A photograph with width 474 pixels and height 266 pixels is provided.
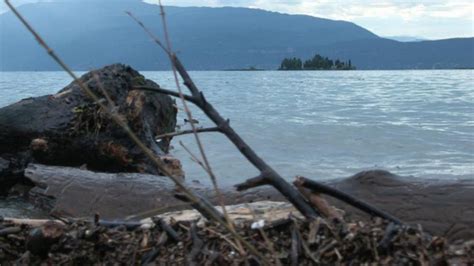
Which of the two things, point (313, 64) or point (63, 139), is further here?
point (313, 64)

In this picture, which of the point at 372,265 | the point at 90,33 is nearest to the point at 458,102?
the point at 372,265

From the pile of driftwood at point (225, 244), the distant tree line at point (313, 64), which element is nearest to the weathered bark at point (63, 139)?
the pile of driftwood at point (225, 244)

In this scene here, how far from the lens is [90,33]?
188 meters

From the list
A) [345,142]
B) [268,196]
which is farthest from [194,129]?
[345,142]

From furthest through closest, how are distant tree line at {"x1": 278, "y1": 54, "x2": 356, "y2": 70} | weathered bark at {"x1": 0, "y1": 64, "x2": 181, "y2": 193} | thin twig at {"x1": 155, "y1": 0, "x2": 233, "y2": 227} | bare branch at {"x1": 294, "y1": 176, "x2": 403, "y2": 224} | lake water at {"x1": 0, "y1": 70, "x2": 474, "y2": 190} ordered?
distant tree line at {"x1": 278, "y1": 54, "x2": 356, "y2": 70}, lake water at {"x1": 0, "y1": 70, "x2": 474, "y2": 190}, weathered bark at {"x1": 0, "y1": 64, "x2": 181, "y2": 193}, bare branch at {"x1": 294, "y1": 176, "x2": 403, "y2": 224}, thin twig at {"x1": 155, "y1": 0, "x2": 233, "y2": 227}

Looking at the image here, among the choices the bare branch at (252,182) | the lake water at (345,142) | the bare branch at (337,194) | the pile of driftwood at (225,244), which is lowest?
the lake water at (345,142)

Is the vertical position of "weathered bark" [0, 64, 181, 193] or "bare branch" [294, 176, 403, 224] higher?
"bare branch" [294, 176, 403, 224]

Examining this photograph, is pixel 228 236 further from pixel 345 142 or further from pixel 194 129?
pixel 345 142

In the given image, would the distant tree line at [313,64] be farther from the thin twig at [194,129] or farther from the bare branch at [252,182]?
the thin twig at [194,129]

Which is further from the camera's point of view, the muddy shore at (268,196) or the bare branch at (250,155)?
the muddy shore at (268,196)

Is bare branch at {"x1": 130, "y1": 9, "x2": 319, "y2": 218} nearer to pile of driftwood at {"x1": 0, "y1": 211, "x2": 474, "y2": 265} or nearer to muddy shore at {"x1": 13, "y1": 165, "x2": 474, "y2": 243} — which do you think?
pile of driftwood at {"x1": 0, "y1": 211, "x2": 474, "y2": 265}

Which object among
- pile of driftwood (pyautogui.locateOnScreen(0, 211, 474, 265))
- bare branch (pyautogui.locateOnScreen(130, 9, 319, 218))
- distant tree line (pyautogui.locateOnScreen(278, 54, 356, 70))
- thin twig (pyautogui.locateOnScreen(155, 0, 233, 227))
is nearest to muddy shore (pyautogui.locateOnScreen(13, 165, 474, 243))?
pile of driftwood (pyautogui.locateOnScreen(0, 211, 474, 265))

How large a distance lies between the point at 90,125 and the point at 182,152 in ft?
16.7

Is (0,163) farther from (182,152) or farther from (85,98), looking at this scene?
(182,152)
